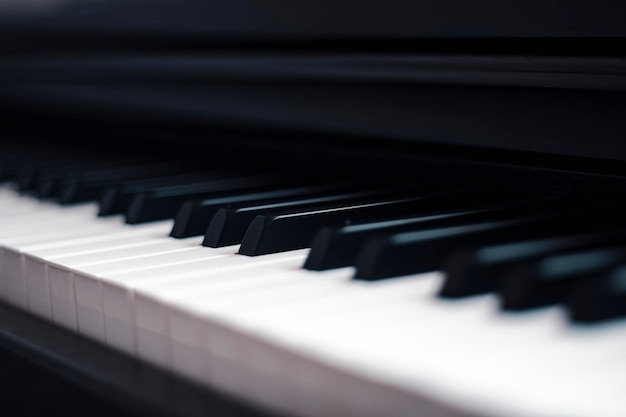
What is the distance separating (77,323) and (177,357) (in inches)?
6.9

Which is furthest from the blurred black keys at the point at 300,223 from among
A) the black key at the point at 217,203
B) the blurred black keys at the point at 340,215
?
the black key at the point at 217,203

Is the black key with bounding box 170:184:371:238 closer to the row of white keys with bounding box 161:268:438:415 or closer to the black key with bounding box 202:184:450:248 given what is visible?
the black key with bounding box 202:184:450:248

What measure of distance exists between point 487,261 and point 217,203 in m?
0.42

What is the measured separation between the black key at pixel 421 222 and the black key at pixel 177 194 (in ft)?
0.89

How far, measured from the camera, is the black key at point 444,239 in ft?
2.35

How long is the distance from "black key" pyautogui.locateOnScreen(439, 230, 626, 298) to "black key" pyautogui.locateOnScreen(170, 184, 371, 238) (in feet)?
1.23

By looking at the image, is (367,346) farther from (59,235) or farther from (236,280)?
(59,235)

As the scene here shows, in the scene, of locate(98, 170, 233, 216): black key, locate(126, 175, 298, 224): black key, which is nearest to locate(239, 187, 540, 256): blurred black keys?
locate(126, 175, 298, 224): black key

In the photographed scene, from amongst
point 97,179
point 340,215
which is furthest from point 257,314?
point 97,179

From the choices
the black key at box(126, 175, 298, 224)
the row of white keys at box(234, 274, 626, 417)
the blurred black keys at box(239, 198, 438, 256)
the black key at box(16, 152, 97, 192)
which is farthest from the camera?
the black key at box(16, 152, 97, 192)

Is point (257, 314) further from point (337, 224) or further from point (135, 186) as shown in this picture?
point (135, 186)

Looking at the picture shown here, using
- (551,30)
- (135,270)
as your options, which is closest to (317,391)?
(135,270)

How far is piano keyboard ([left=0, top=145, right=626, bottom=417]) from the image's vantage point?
0.50 metres

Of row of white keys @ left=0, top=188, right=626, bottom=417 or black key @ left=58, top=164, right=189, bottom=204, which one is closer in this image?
row of white keys @ left=0, top=188, right=626, bottom=417
